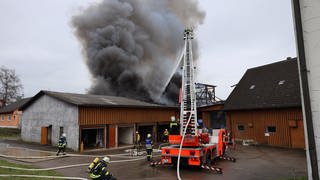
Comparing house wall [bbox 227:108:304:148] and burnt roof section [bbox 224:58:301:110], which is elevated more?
burnt roof section [bbox 224:58:301:110]

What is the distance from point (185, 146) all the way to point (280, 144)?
12.0 meters

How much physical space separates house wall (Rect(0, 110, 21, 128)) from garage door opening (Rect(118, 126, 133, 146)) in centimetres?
2273

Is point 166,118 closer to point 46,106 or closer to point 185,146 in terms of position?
point 46,106

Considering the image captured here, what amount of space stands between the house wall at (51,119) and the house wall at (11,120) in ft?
54.4

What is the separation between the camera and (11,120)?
136ft

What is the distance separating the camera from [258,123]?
70.4 ft

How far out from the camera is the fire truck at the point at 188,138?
1050 centimetres

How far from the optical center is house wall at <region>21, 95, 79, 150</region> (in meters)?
18.3

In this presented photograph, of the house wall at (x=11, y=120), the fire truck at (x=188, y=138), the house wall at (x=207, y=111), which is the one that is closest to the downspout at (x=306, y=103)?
the fire truck at (x=188, y=138)

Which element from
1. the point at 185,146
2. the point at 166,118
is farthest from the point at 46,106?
the point at 185,146

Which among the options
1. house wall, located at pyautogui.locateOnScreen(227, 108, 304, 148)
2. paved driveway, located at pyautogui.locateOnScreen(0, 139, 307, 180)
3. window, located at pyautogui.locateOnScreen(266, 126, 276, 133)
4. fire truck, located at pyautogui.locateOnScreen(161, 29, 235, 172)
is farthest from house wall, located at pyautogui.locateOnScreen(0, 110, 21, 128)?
fire truck, located at pyautogui.locateOnScreen(161, 29, 235, 172)

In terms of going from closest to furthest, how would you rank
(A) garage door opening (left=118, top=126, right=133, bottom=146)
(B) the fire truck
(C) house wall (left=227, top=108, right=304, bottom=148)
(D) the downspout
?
(D) the downspout
(B) the fire truck
(C) house wall (left=227, top=108, right=304, bottom=148)
(A) garage door opening (left=118, top=126, right=133, bottom=146)

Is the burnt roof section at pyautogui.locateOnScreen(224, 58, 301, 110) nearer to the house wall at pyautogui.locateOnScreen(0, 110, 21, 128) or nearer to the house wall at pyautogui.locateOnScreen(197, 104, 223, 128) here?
the house wall at pyautogui.locateOnScreen(197, 104, 223, 128)

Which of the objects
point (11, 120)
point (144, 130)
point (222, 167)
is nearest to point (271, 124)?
point (222, 167)
